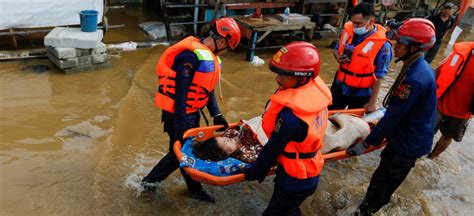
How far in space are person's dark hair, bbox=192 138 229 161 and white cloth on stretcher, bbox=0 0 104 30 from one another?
4825 millimetres

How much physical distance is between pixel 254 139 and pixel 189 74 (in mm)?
1018

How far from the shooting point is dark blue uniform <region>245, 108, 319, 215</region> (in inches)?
96.0

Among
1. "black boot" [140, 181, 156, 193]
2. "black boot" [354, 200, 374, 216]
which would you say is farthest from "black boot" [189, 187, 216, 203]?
"black boot" [354, 200, 374, 216]

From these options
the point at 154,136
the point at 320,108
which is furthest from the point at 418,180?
the point at 154,136

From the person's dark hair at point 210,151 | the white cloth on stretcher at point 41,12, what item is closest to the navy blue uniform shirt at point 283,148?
the person's dark hair at point 210,151

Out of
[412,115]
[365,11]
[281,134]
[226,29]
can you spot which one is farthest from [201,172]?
[365,11]

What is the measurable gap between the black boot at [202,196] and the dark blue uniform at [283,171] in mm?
1026

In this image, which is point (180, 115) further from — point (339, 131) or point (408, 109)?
point (408, 109)

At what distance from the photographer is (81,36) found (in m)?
6.42

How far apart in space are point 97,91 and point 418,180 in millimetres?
4758

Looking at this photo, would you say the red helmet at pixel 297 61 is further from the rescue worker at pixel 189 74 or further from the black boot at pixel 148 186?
the black boot at pixel 148 186

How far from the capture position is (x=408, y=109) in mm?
3062

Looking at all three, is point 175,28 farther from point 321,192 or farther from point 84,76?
point 321,192

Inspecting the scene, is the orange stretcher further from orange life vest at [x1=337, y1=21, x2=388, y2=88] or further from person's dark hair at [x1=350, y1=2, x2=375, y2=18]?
person's dark hair at [x1=350, y1=2, x2=375, y2=18]
